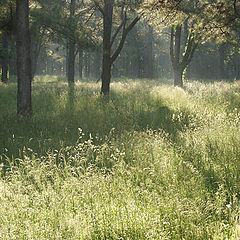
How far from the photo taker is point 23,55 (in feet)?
28.1

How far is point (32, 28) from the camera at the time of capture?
1421cm

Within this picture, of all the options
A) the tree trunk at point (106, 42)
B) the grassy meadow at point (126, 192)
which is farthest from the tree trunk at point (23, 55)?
the tree trunk at point (106, 42)

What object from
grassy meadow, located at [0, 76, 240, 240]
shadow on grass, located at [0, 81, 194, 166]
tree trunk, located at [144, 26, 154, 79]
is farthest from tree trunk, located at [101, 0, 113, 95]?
tree trunk, located at [144, 26, 154, 79]

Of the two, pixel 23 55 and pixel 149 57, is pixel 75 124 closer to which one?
pixel 23 55

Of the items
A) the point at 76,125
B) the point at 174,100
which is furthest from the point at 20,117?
the point at 174,100

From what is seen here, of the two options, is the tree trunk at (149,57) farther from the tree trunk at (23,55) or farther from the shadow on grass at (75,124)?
the tree trunk at (23,55)

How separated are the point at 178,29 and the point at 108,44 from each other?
28.6 ft

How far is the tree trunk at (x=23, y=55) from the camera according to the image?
8430 mm

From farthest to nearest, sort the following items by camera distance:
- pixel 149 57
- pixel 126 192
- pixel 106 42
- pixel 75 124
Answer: pixel 149 57 → pixel 106 42 → pixel 75 124 → pixel 126 192

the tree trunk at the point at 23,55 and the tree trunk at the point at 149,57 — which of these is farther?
the tree trunk at the point at 149,57

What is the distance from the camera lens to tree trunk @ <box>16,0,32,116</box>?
8430mm

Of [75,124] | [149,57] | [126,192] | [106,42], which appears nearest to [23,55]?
[75,124]

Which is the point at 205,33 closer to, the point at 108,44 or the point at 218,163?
the point at 108,44

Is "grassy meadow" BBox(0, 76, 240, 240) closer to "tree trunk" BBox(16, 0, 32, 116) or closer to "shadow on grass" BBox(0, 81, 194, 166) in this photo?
"shadow on grass" BBox(0, 81, 194, 166)
